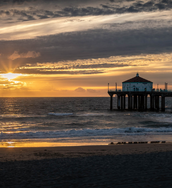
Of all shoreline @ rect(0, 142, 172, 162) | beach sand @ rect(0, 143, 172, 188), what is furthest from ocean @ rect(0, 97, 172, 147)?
beach sand @ rect(0, 143, 172, 188)

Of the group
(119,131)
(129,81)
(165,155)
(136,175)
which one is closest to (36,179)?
(136,175)

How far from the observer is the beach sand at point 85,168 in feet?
28.6

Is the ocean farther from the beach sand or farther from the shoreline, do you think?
the beach sand

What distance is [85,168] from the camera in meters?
10.7

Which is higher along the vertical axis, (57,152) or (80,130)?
(57,152)

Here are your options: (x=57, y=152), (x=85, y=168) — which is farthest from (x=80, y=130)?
(x=85, y=168)

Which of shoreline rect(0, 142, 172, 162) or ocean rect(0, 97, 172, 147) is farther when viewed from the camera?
ocean rect(0, 97, 172, 147)

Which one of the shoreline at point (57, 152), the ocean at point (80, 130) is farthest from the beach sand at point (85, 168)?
the ocean at point (80, 130)

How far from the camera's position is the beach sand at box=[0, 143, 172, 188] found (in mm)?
8711

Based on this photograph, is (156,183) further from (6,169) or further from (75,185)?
(6,169)

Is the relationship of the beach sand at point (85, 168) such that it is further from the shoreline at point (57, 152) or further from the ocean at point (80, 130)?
the ocean at point (80, 130)

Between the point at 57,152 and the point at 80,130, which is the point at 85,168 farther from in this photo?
the point at 80,130

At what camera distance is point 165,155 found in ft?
43.4

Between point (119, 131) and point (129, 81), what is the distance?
37.6 m
